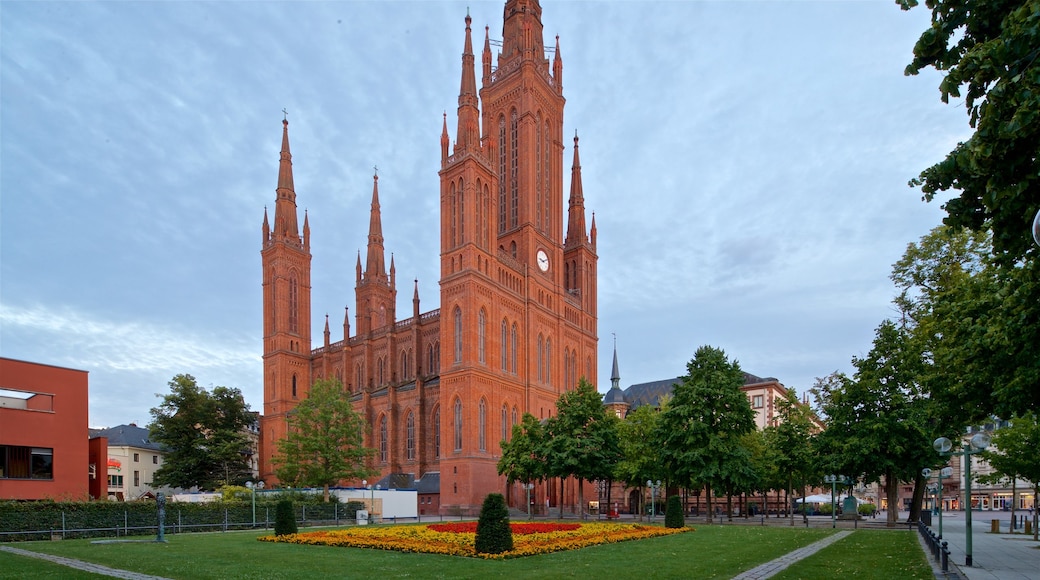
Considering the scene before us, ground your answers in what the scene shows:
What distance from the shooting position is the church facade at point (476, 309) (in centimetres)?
6519

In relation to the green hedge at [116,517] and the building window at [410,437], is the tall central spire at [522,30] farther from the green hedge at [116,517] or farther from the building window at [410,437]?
the green hedge at [116,517]

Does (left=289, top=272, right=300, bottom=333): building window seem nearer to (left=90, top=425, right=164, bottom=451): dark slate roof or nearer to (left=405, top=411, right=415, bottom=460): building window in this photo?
(left=90, top=425, right=164, bottom=451): dark slate roof

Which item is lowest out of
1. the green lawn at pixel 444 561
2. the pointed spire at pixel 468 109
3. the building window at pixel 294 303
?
the green lawn at pixel 444 561

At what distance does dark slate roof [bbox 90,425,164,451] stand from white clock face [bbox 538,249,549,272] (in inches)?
1998

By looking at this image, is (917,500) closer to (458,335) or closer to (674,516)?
(674,516)

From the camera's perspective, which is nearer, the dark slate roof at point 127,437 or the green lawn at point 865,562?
the green lawn at point 865,562

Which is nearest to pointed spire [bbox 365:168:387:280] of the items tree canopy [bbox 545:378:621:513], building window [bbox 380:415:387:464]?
building window [bbox 380:415:387:464]

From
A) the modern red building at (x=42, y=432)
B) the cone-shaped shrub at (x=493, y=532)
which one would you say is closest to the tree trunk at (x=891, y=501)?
the cone-shaped shrub at (x=493, y=532)

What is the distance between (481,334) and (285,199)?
144 ft

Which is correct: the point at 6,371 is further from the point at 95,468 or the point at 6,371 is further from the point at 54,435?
the point at 95,468

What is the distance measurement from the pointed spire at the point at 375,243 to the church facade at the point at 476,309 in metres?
0.34

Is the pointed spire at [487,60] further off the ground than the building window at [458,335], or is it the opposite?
the pointed spire at [487,60]

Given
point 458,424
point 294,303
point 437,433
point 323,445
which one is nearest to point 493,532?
point 323,445

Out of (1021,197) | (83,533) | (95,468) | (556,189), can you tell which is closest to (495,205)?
(556,189)
